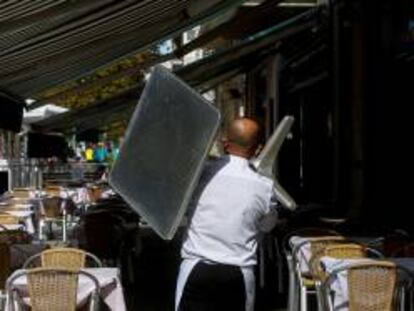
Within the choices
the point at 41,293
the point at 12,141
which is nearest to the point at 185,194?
the point at 41,293

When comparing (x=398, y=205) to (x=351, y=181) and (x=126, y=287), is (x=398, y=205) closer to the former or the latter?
(x=351, y=181)

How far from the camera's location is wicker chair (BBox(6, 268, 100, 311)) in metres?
7.01

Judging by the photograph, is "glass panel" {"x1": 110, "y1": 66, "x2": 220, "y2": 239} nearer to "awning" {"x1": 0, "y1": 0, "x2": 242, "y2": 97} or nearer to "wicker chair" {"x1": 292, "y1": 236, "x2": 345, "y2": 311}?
"awning" {"x1": 0, "y1": 0, "x2": 242, "y2": 97}

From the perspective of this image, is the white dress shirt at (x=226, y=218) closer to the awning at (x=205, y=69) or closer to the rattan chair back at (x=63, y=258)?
the rattan chair back at (x=63, y=258)

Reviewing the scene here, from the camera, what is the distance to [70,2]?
7.46 m

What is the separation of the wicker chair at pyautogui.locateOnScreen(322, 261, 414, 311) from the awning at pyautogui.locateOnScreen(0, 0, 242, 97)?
8.85 ft

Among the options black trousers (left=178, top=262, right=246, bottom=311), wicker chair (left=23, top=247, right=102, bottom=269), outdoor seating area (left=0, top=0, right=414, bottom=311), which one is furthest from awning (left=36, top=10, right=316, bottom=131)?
black trousers (left=178, top=262, right=246, bottom=311)

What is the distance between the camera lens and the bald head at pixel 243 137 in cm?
546

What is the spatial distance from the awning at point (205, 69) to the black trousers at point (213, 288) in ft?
39.4

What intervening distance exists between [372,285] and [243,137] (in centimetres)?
206

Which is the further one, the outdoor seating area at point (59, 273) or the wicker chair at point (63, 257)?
the wicker chair at point (63, 257)

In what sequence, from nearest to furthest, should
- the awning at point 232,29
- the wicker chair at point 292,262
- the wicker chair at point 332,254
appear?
the wicker chair at point 332,254 → the wicker chair at point 292,262 → the awning at point 232,29

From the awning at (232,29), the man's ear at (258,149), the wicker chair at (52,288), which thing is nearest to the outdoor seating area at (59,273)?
the wicker chair at (52,288)

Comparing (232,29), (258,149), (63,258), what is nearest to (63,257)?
(63,258)
